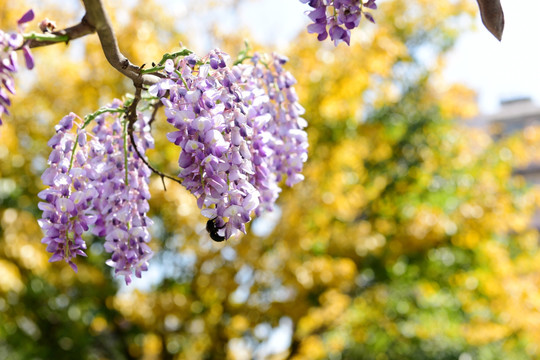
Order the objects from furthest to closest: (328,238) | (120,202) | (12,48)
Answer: (328,238)
(120,202)
(12,48)

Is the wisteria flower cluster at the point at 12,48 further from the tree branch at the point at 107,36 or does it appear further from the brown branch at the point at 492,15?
the brown branch at the point at 492,15

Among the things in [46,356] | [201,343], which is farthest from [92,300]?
[201,343]

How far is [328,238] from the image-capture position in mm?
6504

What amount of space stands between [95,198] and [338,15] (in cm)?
78

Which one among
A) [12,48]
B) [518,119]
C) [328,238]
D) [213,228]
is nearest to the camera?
[12,48]

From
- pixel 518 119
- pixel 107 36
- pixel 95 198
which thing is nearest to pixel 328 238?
pixel 95 198

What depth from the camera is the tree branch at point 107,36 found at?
4.16 ft

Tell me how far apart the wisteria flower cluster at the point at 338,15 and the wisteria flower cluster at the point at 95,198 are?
1.81 ft

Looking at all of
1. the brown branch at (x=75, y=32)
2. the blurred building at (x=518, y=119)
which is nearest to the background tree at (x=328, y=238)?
the brown branch at (x=75, y=32)

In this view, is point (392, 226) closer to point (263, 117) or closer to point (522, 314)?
point (522, 314)

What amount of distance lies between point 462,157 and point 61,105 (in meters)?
4.79

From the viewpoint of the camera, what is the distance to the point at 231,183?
1367mm

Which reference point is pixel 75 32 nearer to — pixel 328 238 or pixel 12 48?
pixel 12 48

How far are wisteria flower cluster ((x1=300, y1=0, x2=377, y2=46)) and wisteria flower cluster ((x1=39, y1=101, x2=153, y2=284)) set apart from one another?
0.55 metres
